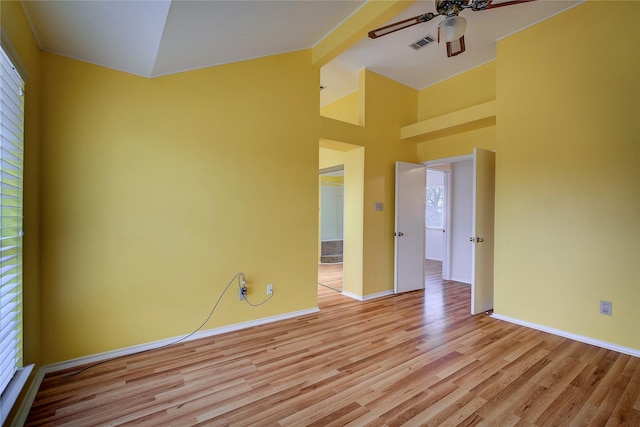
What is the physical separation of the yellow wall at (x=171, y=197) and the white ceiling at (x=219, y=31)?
0.19 m

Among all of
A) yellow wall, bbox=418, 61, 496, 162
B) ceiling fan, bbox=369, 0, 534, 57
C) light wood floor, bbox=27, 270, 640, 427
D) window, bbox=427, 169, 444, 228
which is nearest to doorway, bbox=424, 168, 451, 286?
window, bbox=427, 169, 444, 228

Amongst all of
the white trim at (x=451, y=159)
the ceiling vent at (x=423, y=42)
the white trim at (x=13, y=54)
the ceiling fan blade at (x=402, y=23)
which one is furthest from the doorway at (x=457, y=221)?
the white trim at (x=13, y=54)

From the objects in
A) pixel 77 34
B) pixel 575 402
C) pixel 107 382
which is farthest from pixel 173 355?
pixel 575 402

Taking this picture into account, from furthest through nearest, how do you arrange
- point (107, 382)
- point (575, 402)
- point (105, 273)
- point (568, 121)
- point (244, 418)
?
point (568, 121) < point (105, 273) < point (107, 382) < point (575, 402) < point (244, 418)

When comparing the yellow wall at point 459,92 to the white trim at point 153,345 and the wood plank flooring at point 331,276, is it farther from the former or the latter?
the white trim at point 153,345

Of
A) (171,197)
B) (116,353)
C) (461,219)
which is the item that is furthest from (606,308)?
(116,353)

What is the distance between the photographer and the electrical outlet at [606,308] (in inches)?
109

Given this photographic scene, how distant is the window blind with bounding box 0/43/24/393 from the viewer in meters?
1.61

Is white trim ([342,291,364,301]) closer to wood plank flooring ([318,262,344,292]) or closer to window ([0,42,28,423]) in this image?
wood plank flooring ([318,262,344,292])

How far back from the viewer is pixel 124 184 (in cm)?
256

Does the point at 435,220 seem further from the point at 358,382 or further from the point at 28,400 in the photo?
the point at 28,400

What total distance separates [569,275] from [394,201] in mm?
2219

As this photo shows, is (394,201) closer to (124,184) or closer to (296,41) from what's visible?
(296,41)

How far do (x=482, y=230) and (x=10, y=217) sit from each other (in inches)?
170
